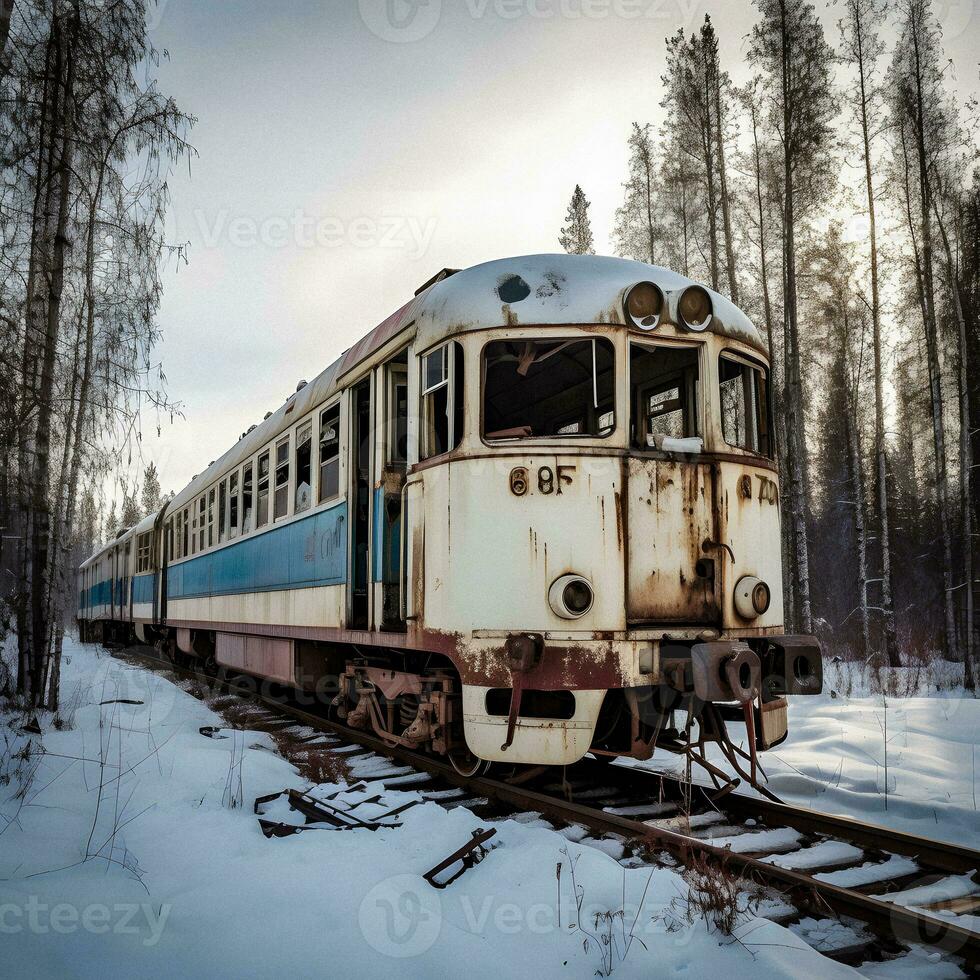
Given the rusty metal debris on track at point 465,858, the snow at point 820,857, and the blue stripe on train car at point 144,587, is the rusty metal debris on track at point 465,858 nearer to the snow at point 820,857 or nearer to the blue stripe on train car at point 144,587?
the snow at point 820,857

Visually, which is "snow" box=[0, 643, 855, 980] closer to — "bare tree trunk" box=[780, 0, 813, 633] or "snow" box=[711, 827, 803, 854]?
"snow" box=[711, 827, 803, 854]

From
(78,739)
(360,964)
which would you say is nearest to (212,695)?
(78,739)

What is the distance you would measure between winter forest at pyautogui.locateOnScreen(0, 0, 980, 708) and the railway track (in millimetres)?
4945

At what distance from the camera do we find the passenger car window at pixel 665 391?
16.8 ft

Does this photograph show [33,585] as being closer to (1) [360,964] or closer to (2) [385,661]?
(2) [385,661]

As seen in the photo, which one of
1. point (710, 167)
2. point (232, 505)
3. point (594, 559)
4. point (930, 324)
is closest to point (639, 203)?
point (710, 167)

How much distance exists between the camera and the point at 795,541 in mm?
12258

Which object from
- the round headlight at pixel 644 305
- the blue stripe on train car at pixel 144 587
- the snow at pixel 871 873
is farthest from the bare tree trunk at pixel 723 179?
the blue stripe on train car at pixel 144 587

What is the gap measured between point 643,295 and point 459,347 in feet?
3.91

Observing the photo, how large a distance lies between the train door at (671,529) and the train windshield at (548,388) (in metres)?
0.30

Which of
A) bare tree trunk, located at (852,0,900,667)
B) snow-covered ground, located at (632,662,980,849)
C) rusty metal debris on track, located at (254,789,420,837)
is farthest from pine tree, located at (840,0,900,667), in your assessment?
rusty metal debris on track, located at (254,789,420,837)

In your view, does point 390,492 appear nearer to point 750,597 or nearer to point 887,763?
point 750,597

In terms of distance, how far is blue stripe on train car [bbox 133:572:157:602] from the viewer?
16.2 metres

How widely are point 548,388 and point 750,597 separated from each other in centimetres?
226
